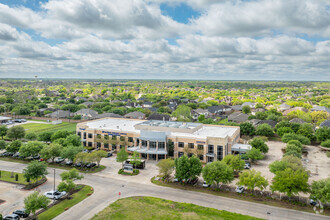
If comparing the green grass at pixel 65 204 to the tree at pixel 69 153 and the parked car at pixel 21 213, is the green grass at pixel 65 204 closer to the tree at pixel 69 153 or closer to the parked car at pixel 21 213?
the parked car at pixel 21 213

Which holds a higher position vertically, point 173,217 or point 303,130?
point 303,130

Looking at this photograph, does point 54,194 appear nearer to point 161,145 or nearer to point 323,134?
point 161,145

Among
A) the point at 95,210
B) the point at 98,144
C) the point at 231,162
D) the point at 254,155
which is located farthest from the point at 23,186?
the point at 254,155

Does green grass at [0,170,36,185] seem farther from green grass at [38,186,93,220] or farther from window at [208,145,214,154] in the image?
window at [208,145,214,154]

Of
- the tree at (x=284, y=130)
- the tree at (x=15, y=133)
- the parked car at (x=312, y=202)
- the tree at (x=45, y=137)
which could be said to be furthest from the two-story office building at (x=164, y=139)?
the parked car at (x=312, y=202)

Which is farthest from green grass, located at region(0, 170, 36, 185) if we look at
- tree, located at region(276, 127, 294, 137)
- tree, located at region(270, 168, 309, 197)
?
tree, located at region(276, 127, 294, 137)

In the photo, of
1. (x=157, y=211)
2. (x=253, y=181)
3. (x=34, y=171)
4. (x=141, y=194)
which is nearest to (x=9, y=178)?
(x=34, y=171)

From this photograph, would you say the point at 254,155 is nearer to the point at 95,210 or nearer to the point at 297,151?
the point at 297,151
